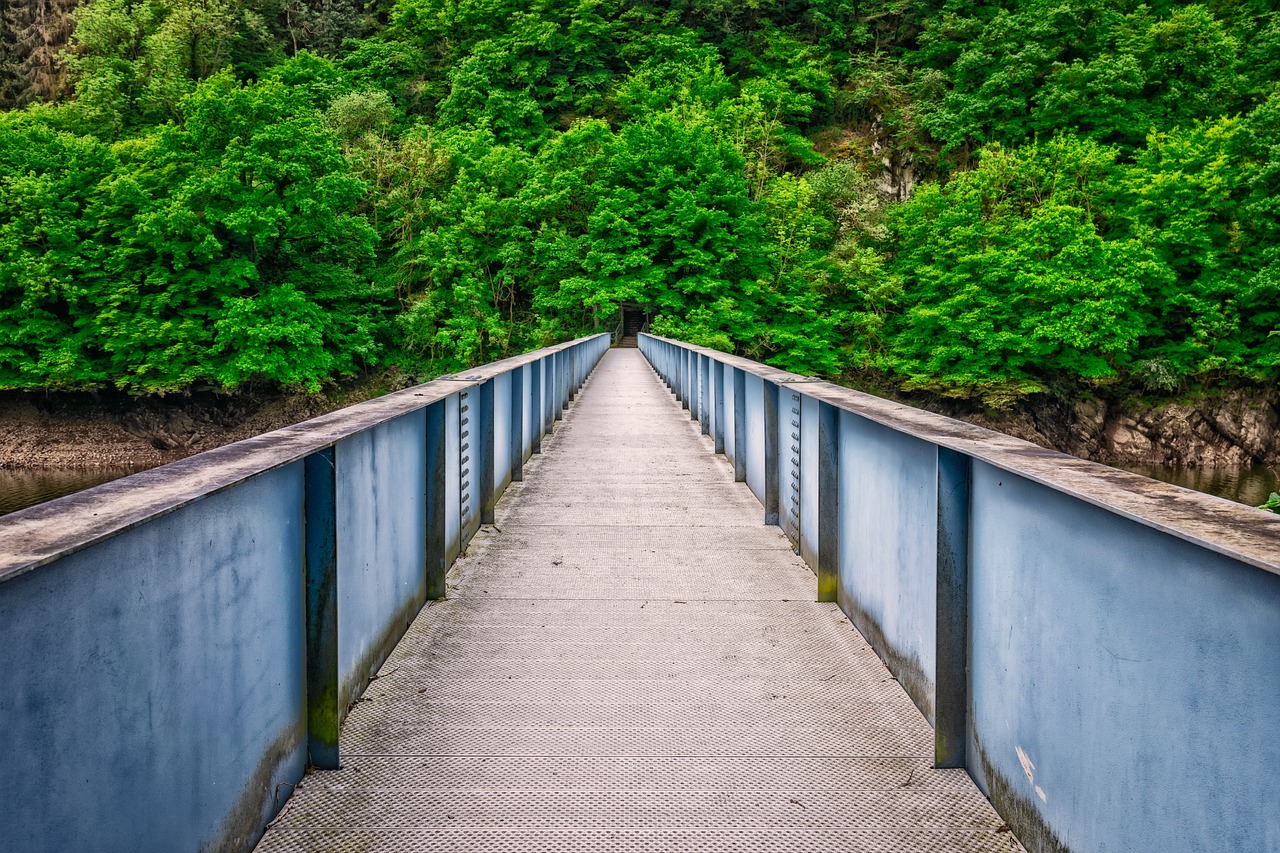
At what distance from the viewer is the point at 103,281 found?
36.4 m

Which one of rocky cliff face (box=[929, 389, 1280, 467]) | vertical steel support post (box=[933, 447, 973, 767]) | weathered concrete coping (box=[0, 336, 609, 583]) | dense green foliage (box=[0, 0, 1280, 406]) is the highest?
dense green foliage (box=[0, 0, 1280, 406])

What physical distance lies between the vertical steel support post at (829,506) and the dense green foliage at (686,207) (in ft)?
117

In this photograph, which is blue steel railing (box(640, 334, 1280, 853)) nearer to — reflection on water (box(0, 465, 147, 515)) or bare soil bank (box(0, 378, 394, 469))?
reflection on water (box(0, 465, 147, 515))

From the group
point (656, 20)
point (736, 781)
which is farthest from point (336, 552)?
point (656, 20)

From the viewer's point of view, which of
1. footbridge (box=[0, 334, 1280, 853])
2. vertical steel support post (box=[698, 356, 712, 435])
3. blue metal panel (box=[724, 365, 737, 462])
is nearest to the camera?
footbridge (box=[0, 334, 1280, 853])

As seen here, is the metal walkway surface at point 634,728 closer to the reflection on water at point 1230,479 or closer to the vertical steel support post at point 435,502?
the vertical steel support post at point 435,502

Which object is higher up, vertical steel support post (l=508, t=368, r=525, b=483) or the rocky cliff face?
vertical steel support post (l=508, t=368, r=525, b=483)

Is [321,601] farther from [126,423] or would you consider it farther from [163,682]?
[126,423]

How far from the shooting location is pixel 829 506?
4520 millimetres

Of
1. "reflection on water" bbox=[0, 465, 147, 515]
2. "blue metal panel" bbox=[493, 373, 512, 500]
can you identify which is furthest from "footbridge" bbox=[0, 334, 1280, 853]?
"reflection on water" bbox=[0, 465, 147, 515]

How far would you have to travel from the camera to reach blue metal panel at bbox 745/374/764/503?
282 inches

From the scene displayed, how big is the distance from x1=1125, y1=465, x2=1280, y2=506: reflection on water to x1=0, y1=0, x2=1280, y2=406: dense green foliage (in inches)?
175

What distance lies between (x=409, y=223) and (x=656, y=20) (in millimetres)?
34579

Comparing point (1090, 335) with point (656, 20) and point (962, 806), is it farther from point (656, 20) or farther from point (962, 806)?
point (656, 20)
